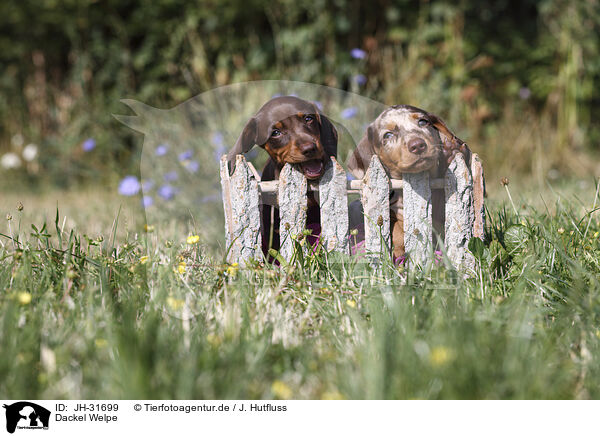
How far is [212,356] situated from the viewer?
4.38 ft

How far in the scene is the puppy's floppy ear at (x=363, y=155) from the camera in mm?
2072

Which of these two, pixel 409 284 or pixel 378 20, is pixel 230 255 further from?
pixel 378 20

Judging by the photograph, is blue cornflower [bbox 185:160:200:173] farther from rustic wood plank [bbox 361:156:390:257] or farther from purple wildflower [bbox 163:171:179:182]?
rustic wood plank [bbox 361:156:390:257]

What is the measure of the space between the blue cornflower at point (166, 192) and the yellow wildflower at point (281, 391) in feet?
7.52

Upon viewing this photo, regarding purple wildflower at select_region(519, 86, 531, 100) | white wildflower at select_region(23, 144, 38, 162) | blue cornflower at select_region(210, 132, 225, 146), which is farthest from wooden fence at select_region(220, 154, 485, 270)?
white wildflower at select_region(23, 144, 38, 162)

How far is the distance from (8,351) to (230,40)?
530cm

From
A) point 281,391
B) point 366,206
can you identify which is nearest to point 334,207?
point 366,206

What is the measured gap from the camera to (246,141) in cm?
213

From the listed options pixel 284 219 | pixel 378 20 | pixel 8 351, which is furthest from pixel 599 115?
pixel 8 351

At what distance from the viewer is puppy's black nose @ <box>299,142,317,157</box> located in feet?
6.42

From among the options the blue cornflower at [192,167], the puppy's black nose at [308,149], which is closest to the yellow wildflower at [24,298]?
the puppy's black nose at [308,149]

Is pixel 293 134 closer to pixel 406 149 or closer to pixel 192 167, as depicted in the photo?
pixel 406 149

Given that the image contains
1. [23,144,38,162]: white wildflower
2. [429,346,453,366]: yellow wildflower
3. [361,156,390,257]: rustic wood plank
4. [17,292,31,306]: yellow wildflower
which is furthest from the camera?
[23,144,38,162]: white wildflower
